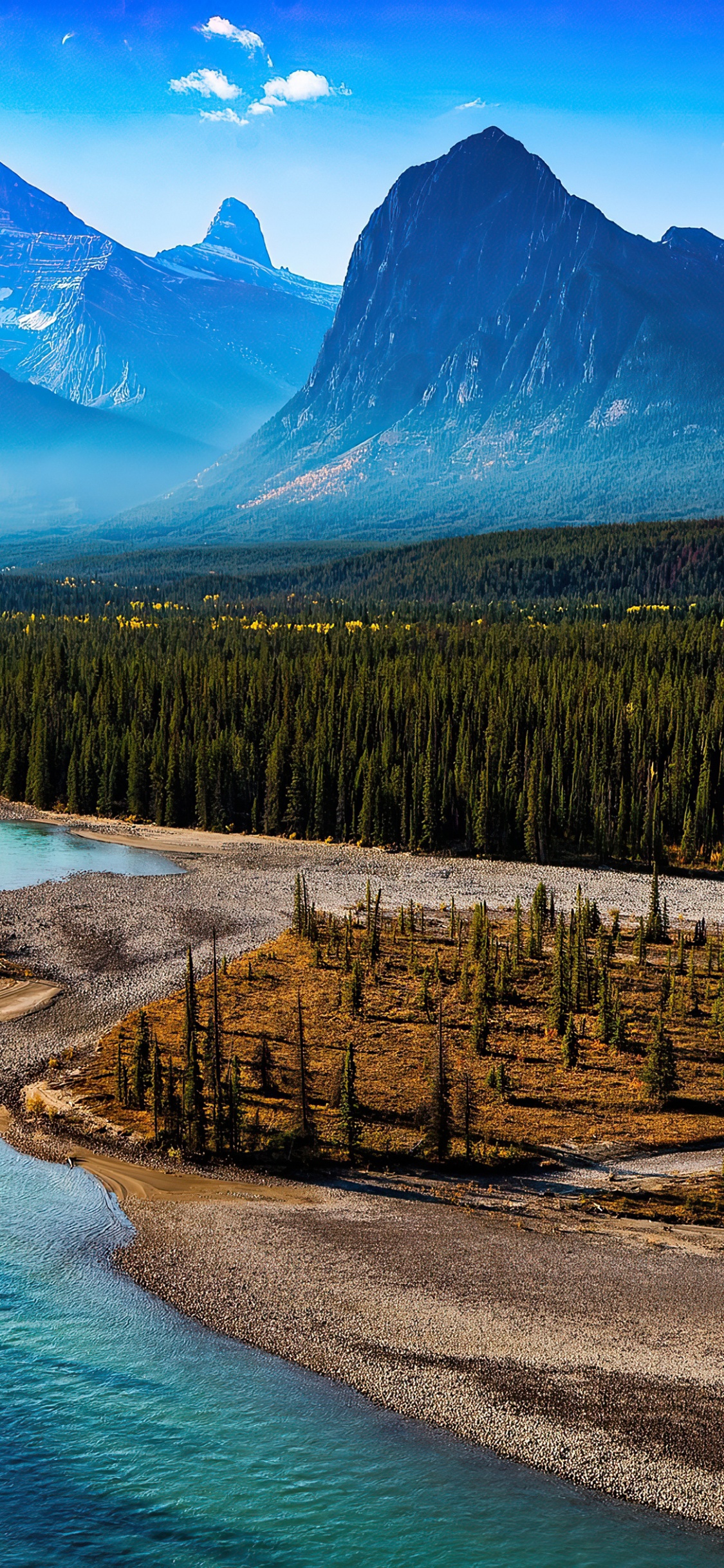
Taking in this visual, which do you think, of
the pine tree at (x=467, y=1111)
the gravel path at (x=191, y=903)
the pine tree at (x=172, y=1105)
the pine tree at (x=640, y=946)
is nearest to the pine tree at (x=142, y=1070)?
the pine tree at (x=172, y=1105)

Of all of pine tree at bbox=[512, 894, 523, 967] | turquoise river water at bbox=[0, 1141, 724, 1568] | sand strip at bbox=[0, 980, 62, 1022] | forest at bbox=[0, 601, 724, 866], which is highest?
forest at bbox=[0, 601, 724, 866]

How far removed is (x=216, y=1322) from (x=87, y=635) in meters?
164

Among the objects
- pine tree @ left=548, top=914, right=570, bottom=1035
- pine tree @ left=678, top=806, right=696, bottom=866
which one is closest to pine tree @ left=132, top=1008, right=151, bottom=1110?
pine tree @ left=548, top=914, right=570, bottom=1035

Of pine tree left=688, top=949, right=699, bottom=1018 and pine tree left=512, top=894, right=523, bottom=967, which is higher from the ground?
pine tree left=512, top=894, right=523, bottom=967

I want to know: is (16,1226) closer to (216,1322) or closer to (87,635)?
(216,1322)

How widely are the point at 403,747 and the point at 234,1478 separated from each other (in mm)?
82121

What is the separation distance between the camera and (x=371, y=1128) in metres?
41.2

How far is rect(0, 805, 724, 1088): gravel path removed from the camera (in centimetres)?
5538

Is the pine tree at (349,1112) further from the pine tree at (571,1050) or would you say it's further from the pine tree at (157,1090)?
the pine tree at (571,1050)

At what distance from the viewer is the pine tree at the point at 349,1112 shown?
39750mm

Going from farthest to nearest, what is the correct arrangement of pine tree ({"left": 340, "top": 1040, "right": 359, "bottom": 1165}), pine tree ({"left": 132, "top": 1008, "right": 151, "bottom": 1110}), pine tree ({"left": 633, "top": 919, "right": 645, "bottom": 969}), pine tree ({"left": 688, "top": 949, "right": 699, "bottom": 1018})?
pine tree ({"left": 633, "top": 919, "right": 645, "bottom": 969}) → pine tree ({"left": 688, "top": 949, "right": 699, "bottom": 1018}) → pine tree ({"left": 132, "top": 1008, "right": 151, "bottom": 1110}) → pine tree ({"left": 340, "top": 1040, "right": 359, "bottom": 1165})

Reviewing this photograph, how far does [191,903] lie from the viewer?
7625cm

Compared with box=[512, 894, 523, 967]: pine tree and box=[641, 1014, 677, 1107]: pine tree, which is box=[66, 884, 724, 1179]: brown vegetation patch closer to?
box=[641, 1014, 677, 1107]: pine tree

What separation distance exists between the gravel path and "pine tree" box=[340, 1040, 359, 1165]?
1359 cm
